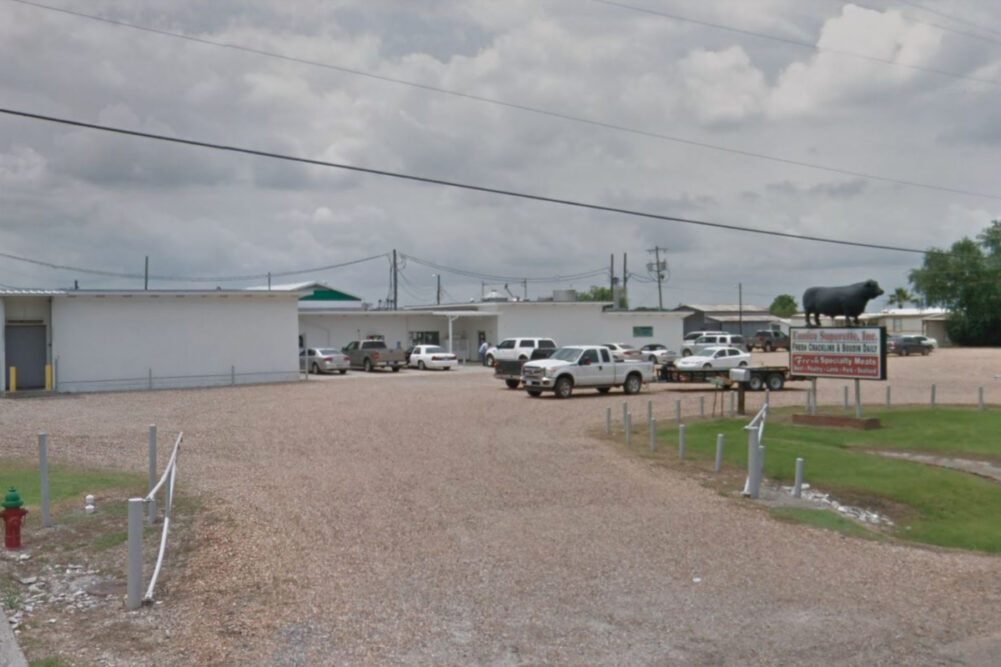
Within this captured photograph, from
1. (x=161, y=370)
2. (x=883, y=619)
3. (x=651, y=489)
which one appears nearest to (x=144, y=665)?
(x=883, y=619)

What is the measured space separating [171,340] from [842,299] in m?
25.4

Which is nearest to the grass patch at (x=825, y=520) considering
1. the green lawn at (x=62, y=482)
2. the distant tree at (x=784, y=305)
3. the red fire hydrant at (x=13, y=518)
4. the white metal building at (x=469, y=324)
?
the green lawn at (x=62, y=482)

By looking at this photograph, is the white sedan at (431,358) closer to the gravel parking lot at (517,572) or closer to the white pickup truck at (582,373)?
the white pickup truck at (582,373)

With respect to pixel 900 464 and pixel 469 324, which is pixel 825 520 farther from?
pixel 469 324

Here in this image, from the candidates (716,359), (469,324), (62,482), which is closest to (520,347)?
(716,359)

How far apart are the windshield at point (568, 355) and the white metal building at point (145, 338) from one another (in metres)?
12.8

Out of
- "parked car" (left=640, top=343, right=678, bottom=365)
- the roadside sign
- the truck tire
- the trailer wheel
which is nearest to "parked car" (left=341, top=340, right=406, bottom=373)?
"parked car" (left=640, top=343, right=678, bottom=365)

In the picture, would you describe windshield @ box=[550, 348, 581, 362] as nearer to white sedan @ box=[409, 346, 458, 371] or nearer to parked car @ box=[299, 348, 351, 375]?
parked car @ box=[299, 348, 351, 375]

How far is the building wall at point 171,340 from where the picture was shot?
3522 centimetres

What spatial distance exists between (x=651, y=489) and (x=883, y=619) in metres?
6.24

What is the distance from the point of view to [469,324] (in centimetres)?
6147

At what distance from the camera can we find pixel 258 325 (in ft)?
130

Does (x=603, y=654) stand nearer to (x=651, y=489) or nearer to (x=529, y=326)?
(x=651, y=489)

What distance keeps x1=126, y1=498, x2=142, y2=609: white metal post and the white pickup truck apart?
24427mm
